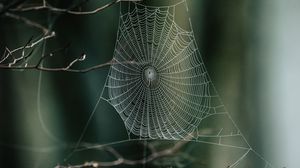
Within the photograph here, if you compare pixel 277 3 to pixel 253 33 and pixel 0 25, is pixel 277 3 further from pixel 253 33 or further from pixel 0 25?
pixel 0 25

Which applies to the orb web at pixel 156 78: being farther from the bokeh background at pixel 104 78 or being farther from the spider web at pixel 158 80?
the bokeh background at pixel 104 78

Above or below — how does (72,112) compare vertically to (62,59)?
below

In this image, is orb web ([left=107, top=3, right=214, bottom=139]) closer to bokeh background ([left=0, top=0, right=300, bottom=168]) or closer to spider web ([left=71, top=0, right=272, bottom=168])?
spider web ([left=71, top=0, right=272, bottom=168])

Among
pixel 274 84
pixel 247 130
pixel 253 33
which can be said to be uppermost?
pixel 253 33

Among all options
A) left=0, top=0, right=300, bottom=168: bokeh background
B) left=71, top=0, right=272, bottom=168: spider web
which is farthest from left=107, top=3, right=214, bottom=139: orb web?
left=0, top=0, right=300, bottom=168: bokeh background

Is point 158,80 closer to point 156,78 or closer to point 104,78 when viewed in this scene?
point 156,78

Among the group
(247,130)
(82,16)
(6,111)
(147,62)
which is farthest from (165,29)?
(6,111)

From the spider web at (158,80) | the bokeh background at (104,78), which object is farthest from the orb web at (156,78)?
the bokeh background at (104,78)
